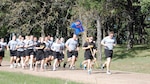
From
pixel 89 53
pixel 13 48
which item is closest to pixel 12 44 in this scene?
pixel 13 48

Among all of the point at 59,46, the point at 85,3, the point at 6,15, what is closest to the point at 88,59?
the point at 59,46

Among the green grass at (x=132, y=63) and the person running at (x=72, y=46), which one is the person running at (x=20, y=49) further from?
the green grass at (x=132, y=63)

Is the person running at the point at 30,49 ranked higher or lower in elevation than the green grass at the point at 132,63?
higher

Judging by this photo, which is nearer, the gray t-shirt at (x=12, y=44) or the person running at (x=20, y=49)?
the person running at (x=20, y=49)

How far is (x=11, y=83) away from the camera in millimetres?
13875

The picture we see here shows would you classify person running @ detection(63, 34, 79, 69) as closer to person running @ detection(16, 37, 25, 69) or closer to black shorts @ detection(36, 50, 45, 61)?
black shorts @ detection(36, 50, 45, 61)

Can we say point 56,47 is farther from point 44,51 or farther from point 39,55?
point 39,55

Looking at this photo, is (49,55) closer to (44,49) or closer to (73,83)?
(44,49)

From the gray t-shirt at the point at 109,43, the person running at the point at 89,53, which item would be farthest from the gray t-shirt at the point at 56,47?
the gray t-shirt at the point at 109,43

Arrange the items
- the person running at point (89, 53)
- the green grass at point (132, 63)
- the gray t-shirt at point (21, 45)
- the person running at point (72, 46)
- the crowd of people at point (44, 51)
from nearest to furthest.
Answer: the person running at point (89, 53) < the crowd of people at point (44, 51) < the person running at point (72, 46) < the gray t-shirt at point (21, 45) < the green grass at point (132, 63)

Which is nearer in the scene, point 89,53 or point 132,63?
point 89,53

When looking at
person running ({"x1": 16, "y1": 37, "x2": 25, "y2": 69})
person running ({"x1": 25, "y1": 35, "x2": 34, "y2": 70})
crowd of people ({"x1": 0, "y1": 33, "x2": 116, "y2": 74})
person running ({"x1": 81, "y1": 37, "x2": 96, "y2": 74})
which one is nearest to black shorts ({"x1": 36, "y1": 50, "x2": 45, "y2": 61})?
crowd of people ({"x1": 0, "y1": 33, "x2": 116, "y2": 74})

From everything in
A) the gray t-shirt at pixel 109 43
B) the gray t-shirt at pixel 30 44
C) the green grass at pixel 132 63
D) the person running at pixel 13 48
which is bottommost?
the green grass at pixel 132 63

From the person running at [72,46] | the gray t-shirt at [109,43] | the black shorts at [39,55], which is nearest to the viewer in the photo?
the gray t-shirt at [109,43]
